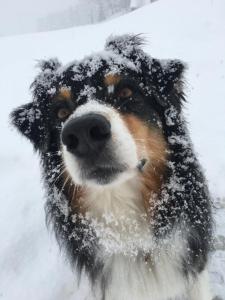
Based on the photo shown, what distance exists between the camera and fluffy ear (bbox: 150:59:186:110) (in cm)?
276

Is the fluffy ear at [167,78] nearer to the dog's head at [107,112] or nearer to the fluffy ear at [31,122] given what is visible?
the dog's head at [107,112]

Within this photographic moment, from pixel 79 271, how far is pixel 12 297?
0.88 metres

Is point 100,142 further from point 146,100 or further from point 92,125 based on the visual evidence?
point 146,100

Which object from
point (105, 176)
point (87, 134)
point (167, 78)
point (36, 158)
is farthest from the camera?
point (36, 158)

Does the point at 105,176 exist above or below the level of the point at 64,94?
below

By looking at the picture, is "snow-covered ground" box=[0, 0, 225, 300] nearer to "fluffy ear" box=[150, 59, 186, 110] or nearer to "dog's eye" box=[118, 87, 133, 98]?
"fluffy ear" box=[150, 59, 186, 110]

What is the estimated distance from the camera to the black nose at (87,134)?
203 centimetres

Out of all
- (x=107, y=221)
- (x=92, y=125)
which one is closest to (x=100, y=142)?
(x=92, y=125)

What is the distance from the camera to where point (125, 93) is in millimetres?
2605

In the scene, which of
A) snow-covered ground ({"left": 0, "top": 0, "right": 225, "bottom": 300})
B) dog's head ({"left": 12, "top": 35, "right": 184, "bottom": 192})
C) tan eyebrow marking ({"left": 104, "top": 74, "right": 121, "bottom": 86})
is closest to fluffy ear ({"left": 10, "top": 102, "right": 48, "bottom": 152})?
dog's head ({"left": 12, "top": 35, "right": 184, "bottom": 192})

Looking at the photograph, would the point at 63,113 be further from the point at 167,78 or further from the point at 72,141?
the point at 167,78

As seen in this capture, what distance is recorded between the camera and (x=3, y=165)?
5.78m

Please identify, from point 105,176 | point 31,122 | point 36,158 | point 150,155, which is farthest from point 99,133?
point 36,158

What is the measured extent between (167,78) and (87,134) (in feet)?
3.32
